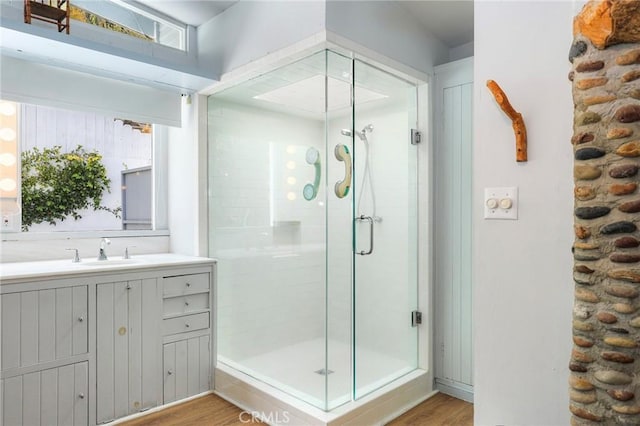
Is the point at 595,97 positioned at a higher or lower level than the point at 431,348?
higher

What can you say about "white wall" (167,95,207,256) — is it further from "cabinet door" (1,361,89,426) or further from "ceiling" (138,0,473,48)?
"cabinet door" (1,361,89,426)

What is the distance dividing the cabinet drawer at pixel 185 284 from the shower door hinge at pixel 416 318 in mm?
1439

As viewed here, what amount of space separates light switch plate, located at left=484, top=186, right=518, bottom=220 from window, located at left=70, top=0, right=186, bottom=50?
248 centimetres

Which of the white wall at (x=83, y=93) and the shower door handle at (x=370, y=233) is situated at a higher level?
the white wall at (x=83, y=93)

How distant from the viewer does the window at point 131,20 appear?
2566 mm

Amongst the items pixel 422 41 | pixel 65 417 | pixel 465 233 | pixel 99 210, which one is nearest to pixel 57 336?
pixel 65 417

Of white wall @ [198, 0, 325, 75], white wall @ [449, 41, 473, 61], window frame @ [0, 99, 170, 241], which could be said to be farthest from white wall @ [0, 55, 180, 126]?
white wall @ [449, 41, 473, 61]

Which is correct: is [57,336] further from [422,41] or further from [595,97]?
[422,41]

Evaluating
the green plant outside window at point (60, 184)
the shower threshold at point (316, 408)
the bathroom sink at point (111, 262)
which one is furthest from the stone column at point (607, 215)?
the green plant outside window at point (60, 184)

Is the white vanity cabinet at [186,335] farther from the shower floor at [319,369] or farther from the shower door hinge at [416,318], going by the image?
the shower door hinge at [416,318]

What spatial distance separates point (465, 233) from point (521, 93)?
4.32 feet

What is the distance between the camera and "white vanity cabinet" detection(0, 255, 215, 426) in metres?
2.08

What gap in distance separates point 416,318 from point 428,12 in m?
2.05

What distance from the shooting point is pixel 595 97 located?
4.22 feet
